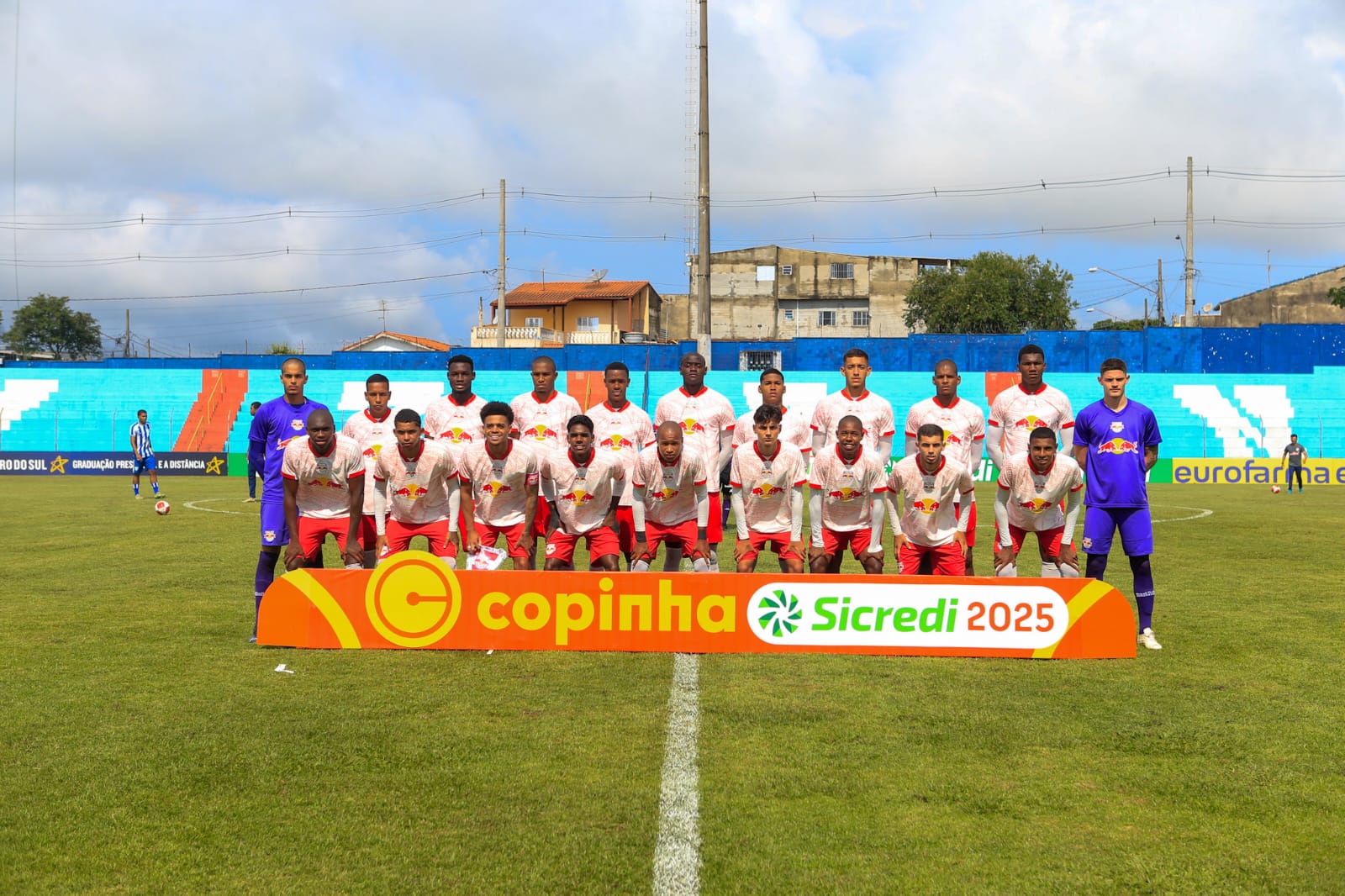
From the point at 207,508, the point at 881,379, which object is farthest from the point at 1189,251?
the point at 207,508

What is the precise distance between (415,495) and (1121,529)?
5723 mm

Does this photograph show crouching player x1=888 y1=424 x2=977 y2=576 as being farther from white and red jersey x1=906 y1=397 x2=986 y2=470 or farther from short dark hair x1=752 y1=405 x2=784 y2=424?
short dark hair x1=752 y1=405 x2=784 y2=424

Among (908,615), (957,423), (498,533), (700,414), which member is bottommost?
(908,615)

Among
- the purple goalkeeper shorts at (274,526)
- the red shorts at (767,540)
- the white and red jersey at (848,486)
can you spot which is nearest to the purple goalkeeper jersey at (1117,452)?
the white and red jersey at (848,486)

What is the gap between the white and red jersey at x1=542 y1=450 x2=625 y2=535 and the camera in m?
9.20

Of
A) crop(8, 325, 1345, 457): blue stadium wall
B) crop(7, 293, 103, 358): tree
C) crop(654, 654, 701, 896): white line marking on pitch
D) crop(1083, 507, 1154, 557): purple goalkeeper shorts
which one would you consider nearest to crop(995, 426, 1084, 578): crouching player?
crop(1083, 507, 1154, 557): purple goalkeeper shorts

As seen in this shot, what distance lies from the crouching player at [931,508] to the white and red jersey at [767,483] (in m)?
0.85

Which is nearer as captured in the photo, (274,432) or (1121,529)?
(1121,529)

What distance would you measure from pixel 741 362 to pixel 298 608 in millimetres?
39302

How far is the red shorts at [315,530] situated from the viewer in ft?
28.6

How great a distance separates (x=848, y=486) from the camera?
917cm

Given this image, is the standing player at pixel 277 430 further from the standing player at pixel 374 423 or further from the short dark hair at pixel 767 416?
the short dark hair at pixel 767 416

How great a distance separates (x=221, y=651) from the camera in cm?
798

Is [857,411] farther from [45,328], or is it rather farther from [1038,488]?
[45,328]
